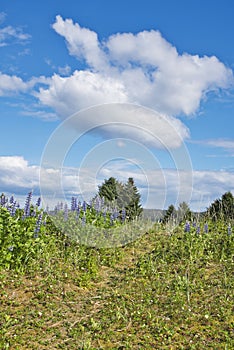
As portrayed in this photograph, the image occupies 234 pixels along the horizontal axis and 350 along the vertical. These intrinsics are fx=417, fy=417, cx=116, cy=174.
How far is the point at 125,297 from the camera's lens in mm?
7938

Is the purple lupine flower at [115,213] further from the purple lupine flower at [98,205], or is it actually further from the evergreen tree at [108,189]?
the evergreen tree at [108,189]

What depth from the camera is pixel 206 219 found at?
12.7 metres

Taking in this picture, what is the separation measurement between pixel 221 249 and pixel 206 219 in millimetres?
2693

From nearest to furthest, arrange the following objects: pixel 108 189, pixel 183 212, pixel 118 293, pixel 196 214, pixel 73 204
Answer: pixel 118 293 < pixel 73 204 < pixel 196 214 < pixel 183 212 < pixel 108 189

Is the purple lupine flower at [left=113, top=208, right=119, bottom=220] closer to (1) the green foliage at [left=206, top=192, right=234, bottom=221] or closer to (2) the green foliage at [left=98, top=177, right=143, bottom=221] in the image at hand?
(2) the green foliage at [left=98, top=177, right=143, bottom=221]

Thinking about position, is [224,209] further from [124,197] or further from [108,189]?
[108,189]

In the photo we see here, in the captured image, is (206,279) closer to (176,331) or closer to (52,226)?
(176,331)

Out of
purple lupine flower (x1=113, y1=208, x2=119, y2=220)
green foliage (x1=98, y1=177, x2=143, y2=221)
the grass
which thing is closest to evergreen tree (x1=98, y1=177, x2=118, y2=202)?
green foliage (x1=98, y1=177, x2=143, y2=221)

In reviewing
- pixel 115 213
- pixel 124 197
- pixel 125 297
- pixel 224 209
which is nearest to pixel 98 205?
pixel 115 213

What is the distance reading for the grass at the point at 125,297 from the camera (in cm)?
657

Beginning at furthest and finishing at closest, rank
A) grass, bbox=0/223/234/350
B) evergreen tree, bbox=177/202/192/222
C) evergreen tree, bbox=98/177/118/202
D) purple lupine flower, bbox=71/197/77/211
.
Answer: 1. evergreen tree, bbox=98/177/118/202
2. evergreen tree, bbox=177/202/192/222
3. purple lupine flower, bbox=71/197/77/211
4. grass, bbox=0/223/234/350

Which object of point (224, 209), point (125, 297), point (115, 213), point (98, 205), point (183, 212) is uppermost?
point (224, 209)

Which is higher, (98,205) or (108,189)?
(108,189)

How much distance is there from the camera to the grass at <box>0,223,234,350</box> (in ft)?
21.6
